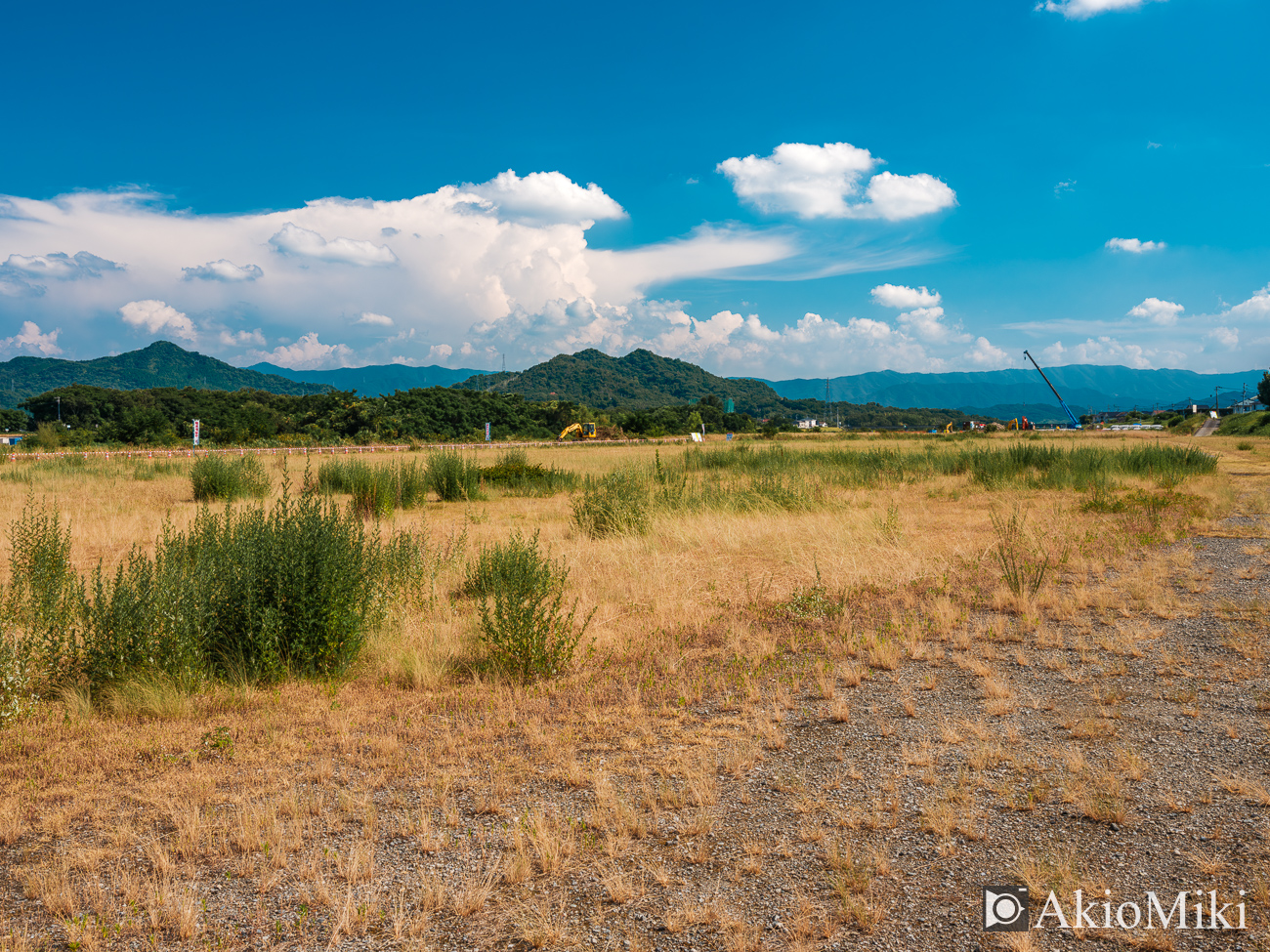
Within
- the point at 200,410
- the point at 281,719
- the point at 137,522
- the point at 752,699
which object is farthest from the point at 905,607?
the point at 200,410

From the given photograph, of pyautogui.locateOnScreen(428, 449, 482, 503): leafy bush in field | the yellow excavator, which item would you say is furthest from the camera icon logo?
the yellow excavator

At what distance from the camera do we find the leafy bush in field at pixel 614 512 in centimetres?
1300

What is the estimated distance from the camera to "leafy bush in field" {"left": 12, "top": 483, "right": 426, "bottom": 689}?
5324mm

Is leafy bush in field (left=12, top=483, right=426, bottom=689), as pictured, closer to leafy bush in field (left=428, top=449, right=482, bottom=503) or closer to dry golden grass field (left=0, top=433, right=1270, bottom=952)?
dry golden grass field (left=0, top=433, right=1270, bottom=952)

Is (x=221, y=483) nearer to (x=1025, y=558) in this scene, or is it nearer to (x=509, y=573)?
(x=509, y=573)

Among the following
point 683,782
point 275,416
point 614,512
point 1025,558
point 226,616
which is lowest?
point 683,782

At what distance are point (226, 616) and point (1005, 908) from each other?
575cm

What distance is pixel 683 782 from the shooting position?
4012 millimetres

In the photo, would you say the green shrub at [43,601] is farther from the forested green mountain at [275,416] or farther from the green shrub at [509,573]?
the forested green mountain at [275,416]

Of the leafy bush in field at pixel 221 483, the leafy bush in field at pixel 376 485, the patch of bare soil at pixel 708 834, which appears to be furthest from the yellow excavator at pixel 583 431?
the patch of bare soil at pixel 708 834

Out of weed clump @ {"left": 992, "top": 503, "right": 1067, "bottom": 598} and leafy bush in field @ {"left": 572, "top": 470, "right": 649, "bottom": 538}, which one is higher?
leafy bush in field @ {"left": 572, "top": 470, "right": 649, "bottom": 538}

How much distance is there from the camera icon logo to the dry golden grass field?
48 millimetres

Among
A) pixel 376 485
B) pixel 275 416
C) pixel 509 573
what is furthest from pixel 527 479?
pixel 275 416

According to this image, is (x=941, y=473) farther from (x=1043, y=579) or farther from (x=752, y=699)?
(x=752, y=699)
